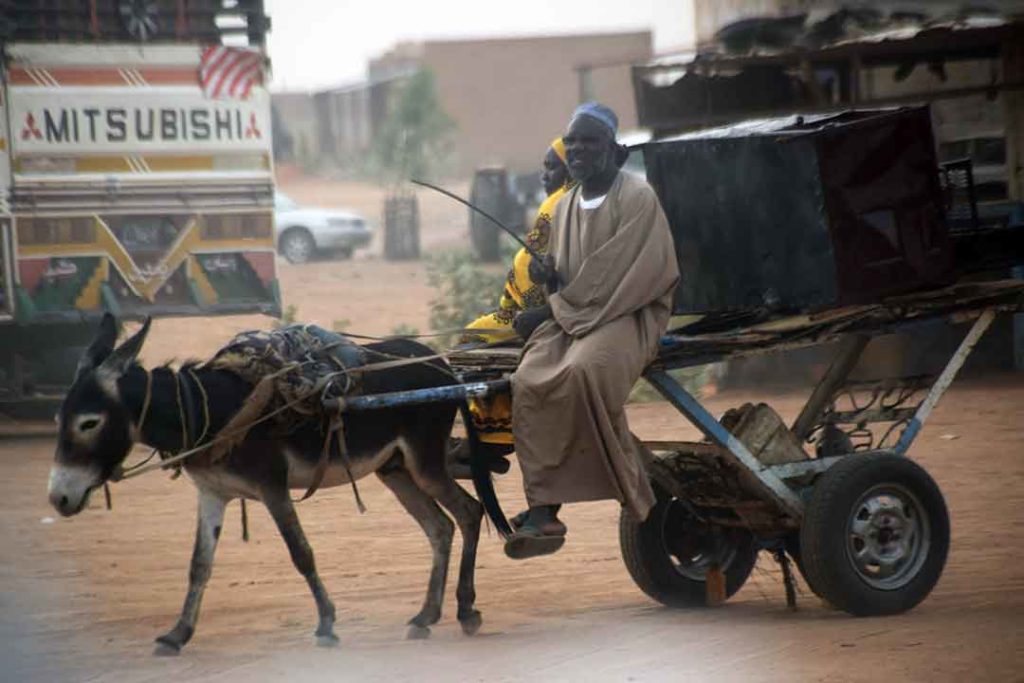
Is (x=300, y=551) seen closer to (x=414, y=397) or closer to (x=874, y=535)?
(x=414, y=397)

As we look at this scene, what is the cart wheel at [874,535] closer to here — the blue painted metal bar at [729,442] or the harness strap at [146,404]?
the blue painted metal bar at [729,442]

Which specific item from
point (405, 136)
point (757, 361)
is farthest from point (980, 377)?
point (405, 136)

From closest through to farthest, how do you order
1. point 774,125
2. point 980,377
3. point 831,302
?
point 831,302 < point 774,125 < point 980,377

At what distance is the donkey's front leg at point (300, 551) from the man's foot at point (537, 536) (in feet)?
2.86

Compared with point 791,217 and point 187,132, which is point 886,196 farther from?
point 187,132

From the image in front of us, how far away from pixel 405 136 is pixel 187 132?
29983 mm

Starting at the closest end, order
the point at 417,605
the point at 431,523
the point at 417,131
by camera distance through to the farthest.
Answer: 1. the point at 431,523
2. the point at 417,605
3. the point at 417,131

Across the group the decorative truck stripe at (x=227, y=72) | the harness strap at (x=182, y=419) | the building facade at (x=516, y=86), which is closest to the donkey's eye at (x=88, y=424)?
the harness strap at (x=182, y=419)

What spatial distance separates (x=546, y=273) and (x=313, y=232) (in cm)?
2428

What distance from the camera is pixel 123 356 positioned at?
729 centimetres

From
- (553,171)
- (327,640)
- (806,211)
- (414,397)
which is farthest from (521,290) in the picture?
(327,640)

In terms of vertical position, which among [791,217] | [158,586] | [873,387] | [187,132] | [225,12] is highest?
[225,12]

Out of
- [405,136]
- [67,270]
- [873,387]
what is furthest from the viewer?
[405,136]

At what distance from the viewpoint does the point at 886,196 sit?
7.97 metres
